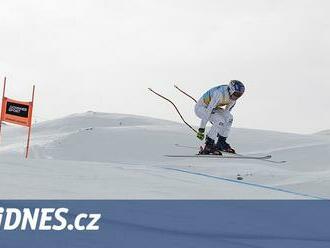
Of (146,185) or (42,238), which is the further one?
(146,185)

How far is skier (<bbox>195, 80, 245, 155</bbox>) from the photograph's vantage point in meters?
12.8

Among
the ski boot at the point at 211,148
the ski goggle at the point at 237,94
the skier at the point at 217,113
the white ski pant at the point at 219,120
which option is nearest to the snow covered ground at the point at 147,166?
the ski boot at the point at 211,148

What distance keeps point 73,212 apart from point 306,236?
1474 millimetres

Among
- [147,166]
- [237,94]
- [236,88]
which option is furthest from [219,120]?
[147,166]

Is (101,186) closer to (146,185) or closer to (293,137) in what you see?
(146,185)

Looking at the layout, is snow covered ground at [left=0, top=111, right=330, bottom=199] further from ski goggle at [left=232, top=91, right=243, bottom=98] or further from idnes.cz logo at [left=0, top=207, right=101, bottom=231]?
ski goggle at [left=232, top=91, right=243, bottom=98]

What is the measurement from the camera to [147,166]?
10336 mm

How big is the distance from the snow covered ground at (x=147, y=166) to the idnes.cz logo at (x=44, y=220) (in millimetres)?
533

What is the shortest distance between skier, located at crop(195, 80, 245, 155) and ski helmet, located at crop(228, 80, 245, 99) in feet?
0.27

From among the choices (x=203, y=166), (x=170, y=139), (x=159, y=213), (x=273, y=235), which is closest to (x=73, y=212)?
(x=159, y=213)

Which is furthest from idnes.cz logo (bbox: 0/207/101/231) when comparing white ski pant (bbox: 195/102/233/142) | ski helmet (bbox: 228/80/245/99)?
white ski pant (bbox: 195/102/233/142)

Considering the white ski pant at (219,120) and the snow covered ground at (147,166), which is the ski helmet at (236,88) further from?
the snow covered ground at (147,166)

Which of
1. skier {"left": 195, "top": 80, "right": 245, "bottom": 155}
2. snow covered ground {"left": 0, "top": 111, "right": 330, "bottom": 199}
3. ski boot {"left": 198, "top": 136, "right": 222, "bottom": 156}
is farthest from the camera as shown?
ski boot {"left": 198, "top": 136, "right": 222, "bottom": 156}

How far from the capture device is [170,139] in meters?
18.4
